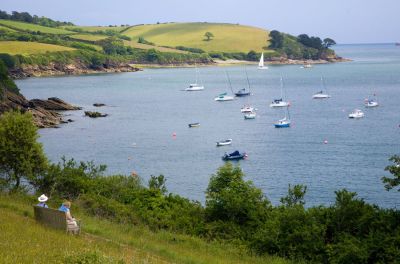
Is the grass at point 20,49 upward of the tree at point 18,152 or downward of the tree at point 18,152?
downward

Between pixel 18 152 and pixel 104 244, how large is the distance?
49.1 feet

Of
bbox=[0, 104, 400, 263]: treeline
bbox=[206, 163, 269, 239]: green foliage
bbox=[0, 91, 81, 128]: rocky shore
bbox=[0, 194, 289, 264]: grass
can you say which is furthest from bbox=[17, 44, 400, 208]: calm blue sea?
bbox=[0, 194, 289, 264]: grass

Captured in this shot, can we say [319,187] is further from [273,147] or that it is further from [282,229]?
[282,229]

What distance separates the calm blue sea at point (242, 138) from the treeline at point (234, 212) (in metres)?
15.6

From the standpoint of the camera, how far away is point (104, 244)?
19.9 metres

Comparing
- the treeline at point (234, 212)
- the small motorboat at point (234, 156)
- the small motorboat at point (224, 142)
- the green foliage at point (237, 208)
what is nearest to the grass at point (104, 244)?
the treeline at point (234, 212)

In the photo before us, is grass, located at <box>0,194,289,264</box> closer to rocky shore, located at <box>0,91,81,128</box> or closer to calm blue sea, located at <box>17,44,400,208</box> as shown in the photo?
calm blue sea, located at <box>17,44,400,208</box>

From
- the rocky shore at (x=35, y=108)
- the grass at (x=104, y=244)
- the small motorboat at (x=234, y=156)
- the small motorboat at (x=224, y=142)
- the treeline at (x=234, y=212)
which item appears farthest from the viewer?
the rocky shore at (x=35, y=108)

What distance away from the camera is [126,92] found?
140m

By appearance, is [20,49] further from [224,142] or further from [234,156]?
[234,156]

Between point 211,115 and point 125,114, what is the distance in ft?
47.6

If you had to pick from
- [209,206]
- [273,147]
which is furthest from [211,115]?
[209,206]

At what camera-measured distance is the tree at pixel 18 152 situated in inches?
1287

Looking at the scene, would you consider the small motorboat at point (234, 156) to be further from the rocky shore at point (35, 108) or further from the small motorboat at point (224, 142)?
the rocky shore at point (35, 108)
